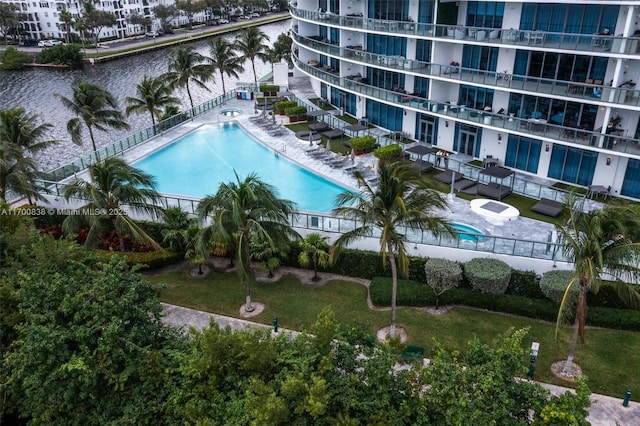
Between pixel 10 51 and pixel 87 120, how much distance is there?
6074 centimetres

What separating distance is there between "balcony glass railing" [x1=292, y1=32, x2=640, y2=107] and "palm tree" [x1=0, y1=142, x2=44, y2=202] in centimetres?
2574

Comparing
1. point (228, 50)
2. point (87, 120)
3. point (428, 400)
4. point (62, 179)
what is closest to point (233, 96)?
point (228, 50)

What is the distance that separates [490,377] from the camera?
1273 centimetres

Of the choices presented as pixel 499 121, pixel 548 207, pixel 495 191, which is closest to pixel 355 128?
pixel 499 121

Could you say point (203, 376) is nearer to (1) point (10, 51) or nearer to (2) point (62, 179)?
(2) point (62, 179)

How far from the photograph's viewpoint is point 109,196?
918 inches

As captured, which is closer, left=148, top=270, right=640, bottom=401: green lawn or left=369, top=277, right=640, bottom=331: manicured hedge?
left=148, top=270, right=640, bottom=401: green lawn

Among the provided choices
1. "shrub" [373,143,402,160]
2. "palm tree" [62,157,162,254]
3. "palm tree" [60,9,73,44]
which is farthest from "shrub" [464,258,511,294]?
"palm tree" [60,9,73,44]

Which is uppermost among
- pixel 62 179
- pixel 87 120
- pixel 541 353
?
pixel 87 120

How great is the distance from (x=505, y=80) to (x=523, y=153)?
16.6ft

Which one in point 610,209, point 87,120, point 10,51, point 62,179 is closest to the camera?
point 610,209

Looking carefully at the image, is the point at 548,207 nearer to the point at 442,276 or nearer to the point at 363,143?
the point at 442,276

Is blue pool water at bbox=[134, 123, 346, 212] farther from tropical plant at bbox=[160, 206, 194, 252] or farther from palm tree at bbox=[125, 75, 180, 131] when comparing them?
tropical plant at bbox=[160, 206, 194, 252]

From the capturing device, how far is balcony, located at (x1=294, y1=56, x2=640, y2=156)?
27688mm
